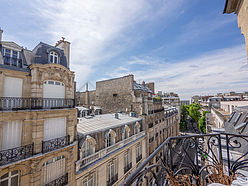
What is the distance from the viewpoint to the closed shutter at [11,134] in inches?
232

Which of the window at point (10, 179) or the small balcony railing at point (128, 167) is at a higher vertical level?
the window at point (10, 179)

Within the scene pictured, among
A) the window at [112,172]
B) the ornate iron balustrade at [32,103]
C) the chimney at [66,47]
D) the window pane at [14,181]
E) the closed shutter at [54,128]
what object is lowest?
the window at [112,172]

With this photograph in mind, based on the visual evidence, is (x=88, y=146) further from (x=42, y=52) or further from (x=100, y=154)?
A: (x=42, y=52)

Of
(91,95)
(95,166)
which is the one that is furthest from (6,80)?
(91,95)

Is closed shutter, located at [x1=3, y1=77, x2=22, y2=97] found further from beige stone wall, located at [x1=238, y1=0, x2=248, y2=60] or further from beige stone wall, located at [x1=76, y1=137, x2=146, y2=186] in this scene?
beige stone wall, located at [x1=238, y1=0, x2=248, y2=60]

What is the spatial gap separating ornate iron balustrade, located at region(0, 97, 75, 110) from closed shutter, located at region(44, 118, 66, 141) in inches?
34.1

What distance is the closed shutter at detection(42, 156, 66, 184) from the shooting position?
687 centimetres

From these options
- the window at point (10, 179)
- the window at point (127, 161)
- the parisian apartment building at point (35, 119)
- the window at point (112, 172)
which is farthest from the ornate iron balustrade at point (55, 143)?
the window at point (127, 161)

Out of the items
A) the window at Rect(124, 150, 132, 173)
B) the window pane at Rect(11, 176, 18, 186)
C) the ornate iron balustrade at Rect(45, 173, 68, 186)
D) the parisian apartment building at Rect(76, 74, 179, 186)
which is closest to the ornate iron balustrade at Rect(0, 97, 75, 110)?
the parisian apartment building at Rect(76, 74, 179, 186)

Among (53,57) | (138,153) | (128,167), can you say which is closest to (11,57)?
(53,57)

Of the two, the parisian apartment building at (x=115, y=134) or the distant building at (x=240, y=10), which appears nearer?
the distant building at (x=240, y=10)

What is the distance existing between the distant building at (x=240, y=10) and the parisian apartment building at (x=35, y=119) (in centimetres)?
867

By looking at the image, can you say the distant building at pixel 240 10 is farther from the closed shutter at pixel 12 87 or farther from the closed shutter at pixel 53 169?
the closed shutter at pixel 53 169

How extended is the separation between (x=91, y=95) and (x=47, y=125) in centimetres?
1957
